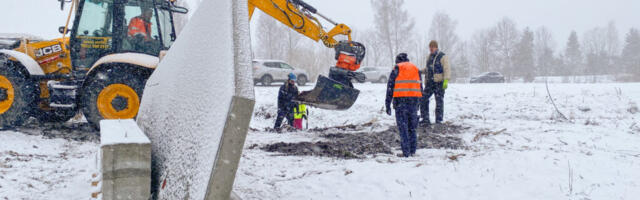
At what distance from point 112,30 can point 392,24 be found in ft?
121

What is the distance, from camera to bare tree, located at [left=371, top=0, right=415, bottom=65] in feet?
132

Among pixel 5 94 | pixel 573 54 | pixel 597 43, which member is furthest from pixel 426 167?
pixel 597 43

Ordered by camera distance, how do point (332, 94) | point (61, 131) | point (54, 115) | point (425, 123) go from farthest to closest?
point (425, 123) → point (54, 115) → point (61, 131) → point (332, 94)

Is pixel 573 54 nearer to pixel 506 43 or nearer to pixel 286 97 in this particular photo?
pixel 506 43

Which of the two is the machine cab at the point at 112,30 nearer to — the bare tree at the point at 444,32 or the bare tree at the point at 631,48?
the bare tree at the point at 444,32

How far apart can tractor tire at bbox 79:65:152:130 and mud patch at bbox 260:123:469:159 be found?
86.7 inches

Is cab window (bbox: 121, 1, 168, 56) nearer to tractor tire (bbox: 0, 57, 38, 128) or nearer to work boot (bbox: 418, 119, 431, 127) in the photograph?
tractor tire (bbox: 0, 57, 38, 128)

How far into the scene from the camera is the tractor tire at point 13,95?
6293 millimetres

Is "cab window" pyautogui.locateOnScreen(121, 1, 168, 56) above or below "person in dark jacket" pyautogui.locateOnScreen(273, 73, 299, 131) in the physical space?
above

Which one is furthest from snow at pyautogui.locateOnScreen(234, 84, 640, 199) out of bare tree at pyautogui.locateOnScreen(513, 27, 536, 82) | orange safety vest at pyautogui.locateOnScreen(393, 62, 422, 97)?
bare tree at pyautogui.locateOnScreen(513, 27, 536, 82)

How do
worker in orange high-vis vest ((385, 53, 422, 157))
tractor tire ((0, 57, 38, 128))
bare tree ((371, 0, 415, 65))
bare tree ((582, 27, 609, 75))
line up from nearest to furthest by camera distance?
worker in orange high-vis vest ((385, 53, 422, 157)), tractor tire ((0, 57, 38, 128)), bare tree ((371, 0, 415, 65)), bare tree ((582, 27, 609, 75))

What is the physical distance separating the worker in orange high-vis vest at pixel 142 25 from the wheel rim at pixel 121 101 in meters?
0.96

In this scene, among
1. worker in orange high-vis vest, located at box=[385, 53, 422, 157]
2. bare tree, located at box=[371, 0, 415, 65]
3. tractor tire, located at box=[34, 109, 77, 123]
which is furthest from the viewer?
bare tree, located at box=[371, 0, 415, 65]

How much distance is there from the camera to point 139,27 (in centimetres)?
676
